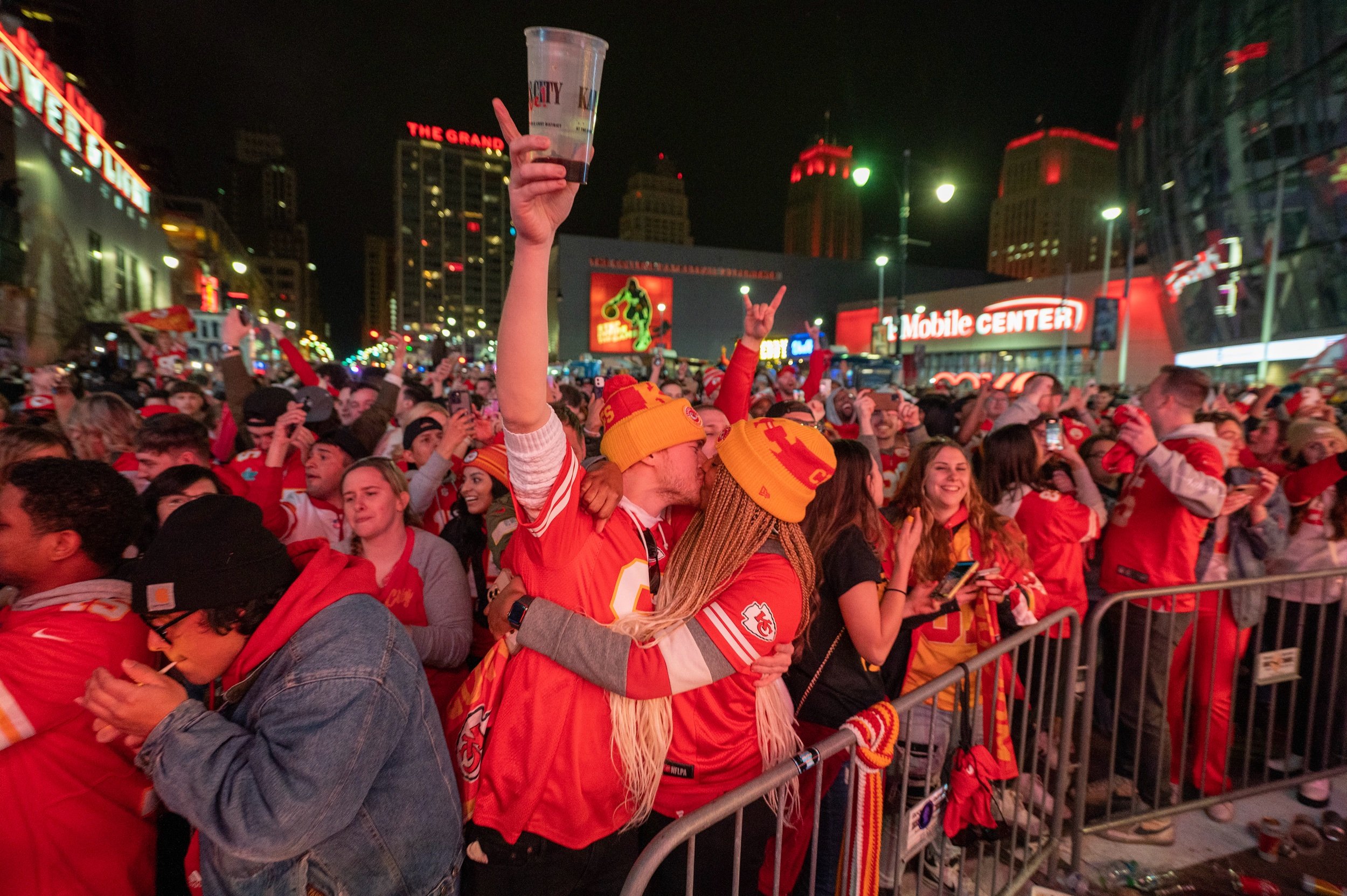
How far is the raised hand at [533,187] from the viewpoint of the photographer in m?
1.54

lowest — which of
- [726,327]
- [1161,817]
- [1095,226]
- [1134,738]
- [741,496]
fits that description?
[1161,817]

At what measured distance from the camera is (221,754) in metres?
1.48

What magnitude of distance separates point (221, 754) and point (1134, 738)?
15.3 ft

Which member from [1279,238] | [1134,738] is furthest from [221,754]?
[1279,238]

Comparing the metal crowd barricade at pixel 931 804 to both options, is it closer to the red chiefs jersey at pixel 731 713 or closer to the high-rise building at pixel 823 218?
the red chiefs jersey at pixel 731 713

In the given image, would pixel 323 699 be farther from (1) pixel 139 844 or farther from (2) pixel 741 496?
(2) pixel 741 496

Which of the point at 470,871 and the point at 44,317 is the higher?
the point at 44,317

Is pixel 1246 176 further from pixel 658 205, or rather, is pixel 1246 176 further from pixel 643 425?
pixel 658 205

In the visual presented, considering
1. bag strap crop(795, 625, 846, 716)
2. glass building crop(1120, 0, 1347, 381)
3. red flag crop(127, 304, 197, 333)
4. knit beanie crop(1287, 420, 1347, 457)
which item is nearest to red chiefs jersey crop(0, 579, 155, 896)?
bag strap crop(795, 625, 846, 716)

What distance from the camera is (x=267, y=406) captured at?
4633mm

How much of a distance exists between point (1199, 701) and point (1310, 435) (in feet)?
7.50

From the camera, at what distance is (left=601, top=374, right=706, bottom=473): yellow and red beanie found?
84.0 inches

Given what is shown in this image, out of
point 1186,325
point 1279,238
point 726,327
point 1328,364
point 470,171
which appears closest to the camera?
point 1328,364

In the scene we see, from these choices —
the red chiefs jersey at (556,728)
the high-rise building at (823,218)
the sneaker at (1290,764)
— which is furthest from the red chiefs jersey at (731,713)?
the high-rise building at (823,218)
